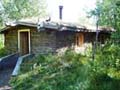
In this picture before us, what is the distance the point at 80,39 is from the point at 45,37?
346 centimetres

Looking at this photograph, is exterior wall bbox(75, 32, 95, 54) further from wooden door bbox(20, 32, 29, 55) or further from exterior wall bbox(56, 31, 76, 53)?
wooden door bbox(20, 32, 29, 55)

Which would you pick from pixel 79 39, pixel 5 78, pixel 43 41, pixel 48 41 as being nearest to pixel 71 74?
pixel 5 78

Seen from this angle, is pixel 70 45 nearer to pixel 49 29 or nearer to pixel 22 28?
pixel 49 29

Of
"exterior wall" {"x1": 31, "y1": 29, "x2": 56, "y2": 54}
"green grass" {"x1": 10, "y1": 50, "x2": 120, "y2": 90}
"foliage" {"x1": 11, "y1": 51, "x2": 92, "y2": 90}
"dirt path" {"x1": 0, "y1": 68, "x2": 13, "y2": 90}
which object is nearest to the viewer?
"green grass" {"x1": 10, "y1": 50, "x2": 120, "y2": 90}

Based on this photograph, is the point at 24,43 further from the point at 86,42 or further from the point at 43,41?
the point at 86,42

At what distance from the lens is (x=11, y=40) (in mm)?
21984

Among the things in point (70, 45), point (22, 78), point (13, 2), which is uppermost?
point (13, 2)

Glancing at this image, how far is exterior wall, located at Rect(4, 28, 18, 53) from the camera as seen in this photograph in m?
21.6

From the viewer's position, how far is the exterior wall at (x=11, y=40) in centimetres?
2164

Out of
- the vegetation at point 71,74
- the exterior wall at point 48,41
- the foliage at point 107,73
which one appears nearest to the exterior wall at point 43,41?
the exterior wall at point 48,41

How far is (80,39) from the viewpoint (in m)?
22.0

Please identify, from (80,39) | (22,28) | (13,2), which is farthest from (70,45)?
(13,2)

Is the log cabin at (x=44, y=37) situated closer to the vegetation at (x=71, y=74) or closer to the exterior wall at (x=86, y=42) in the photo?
the exterior wall at (x=86, y=42)

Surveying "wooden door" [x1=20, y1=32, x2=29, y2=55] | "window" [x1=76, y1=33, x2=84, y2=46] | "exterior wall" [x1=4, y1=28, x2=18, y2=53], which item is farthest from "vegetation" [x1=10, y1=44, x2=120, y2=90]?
"exterior wall" [x1=4, y1=28, x2=18, y2=53]
